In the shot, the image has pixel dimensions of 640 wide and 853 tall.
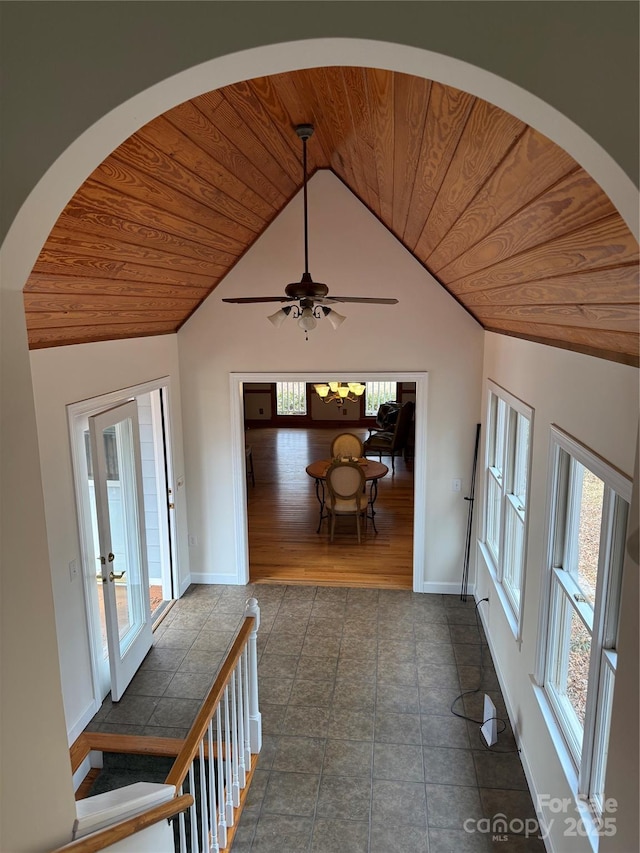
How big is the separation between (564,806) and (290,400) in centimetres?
1166

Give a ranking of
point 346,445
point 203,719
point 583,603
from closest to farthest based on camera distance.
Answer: point 203,719 < point 583,603 < point 346,445

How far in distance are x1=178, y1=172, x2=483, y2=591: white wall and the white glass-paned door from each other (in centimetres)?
112

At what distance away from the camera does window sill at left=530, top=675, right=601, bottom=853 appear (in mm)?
2111

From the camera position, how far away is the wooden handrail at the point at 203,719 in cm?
204

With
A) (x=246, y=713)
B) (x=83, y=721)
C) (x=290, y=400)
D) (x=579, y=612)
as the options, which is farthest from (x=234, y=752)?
(x=290, y=400)

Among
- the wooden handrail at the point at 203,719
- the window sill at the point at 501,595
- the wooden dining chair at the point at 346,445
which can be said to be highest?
the wooden dining chair at the point at 346,445

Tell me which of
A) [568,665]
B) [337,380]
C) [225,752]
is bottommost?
[225,752]

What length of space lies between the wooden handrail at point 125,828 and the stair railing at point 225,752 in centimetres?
Result: 18

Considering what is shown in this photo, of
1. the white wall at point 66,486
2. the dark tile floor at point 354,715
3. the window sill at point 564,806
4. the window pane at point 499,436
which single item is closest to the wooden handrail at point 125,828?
the dark tile floor at point 354,715

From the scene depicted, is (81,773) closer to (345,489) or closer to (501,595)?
(501,595)

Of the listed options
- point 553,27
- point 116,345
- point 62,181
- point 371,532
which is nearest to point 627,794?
point 553,27

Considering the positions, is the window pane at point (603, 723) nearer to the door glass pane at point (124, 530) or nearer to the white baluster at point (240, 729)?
the white baluster at point (240, 729)

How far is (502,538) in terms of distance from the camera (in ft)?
13.3

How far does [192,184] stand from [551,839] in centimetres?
358
